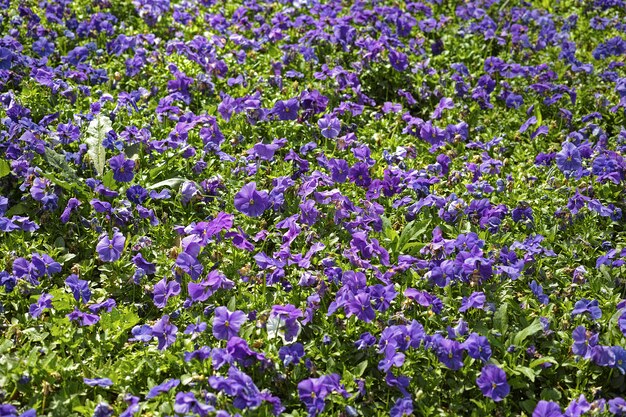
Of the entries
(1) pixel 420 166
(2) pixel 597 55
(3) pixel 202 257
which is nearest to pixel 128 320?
(3) pixel 202 257

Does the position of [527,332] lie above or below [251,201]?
below

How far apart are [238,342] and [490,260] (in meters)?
1.36

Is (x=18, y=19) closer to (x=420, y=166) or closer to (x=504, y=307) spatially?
(x=420, y=166)

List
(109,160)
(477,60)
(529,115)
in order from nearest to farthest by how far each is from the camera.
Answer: (109,160), (529,115), (477,60)

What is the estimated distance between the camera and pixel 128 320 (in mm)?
3666

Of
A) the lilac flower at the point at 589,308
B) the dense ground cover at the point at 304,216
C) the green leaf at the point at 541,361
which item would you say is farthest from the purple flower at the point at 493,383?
the lilac flower at the point at 589,308

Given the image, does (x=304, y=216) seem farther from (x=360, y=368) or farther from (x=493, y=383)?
(x=493, y=383)

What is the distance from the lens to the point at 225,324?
342 cm

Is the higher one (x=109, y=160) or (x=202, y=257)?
(x=109, y=160)

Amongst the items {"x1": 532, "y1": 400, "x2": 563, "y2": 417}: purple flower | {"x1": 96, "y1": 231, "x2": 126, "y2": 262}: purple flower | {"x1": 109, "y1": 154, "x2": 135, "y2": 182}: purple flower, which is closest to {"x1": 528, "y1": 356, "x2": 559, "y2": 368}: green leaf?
{"x1": 532, "y1": 400, "x2": 563, "y2": 417}: purple flower

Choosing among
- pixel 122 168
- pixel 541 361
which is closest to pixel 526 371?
pixel 541 361

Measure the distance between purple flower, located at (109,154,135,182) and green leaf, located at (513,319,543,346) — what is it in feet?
7.45

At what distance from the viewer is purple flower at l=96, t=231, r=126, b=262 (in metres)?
3.85

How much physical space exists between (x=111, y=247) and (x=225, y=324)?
0.83 m
